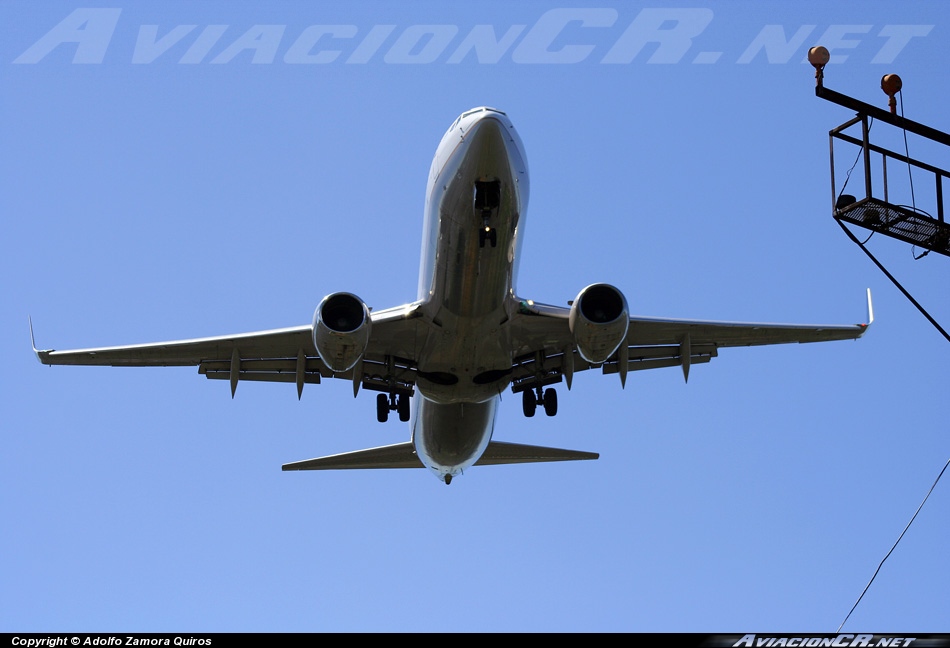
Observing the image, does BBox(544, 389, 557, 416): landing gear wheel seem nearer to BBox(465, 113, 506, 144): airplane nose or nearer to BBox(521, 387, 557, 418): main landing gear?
BBox(521, 387, 557, 418): main landing gear

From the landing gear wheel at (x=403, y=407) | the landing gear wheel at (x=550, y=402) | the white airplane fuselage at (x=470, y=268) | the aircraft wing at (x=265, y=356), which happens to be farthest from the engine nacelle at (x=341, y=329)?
the landing gear wheel at (x=550, y=402)

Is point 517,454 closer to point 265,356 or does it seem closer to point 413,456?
point 413,456

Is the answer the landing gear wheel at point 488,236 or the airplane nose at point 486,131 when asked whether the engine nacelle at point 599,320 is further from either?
the airplane nose at point 486,131

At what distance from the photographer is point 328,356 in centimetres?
2395

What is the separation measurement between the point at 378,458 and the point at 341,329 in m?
8.88

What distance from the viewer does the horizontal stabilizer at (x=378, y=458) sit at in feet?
103

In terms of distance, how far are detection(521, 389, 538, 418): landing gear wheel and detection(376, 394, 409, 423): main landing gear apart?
281cm

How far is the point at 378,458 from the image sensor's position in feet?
105

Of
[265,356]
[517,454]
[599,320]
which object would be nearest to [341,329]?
[265,356]

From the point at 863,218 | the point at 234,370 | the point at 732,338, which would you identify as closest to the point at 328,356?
the point at 234,370

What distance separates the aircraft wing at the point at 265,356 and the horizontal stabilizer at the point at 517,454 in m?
4.70
